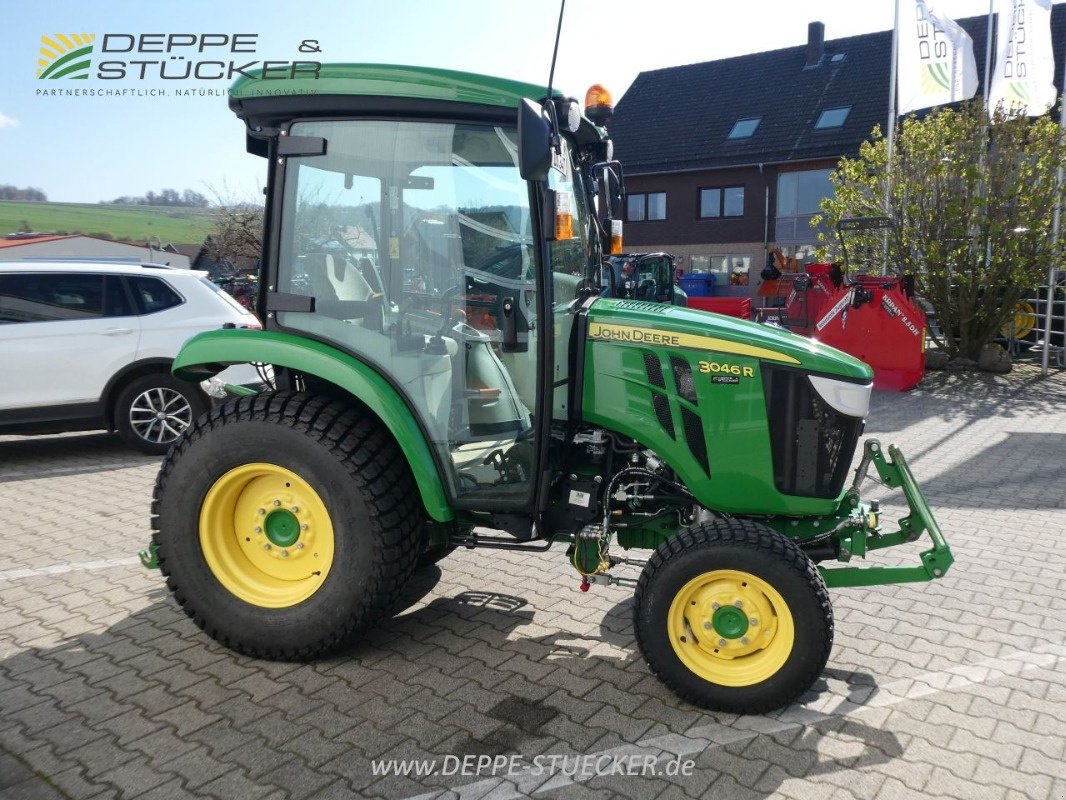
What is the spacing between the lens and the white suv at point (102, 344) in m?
6.97

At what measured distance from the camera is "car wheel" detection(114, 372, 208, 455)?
732 cm

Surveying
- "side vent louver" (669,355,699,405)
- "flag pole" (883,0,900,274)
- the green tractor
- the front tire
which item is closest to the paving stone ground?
the front tire

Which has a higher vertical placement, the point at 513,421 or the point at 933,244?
the point at 933,244

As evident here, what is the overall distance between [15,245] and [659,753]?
80.5ft

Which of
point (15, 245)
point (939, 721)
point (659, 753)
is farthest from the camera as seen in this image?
point (15, 245)

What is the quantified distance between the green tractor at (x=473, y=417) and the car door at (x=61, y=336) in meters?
4.08

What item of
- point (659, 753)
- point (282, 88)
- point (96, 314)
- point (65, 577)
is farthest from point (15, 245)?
point (659, 753)

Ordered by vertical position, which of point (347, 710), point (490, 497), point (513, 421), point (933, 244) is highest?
point (933, 244)

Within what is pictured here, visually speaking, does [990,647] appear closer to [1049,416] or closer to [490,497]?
[490,497]

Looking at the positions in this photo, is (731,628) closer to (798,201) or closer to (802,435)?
(802,435)

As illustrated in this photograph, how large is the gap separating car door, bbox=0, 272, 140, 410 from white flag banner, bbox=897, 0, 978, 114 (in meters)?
11.9

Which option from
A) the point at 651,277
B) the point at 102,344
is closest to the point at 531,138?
the point at 102,344

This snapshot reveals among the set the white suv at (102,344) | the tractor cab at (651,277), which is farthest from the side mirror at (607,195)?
the tractor cab at (651,277)

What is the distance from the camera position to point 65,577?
4562 mm
